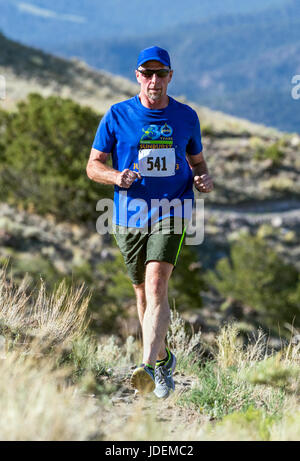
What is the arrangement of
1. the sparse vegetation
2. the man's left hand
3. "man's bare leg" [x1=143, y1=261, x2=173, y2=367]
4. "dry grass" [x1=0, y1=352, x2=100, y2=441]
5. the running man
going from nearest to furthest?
"dry grass" [x1=0, y1=352, x2=100, y2=441]
the sparse vegetation
"man's bare leg" [x1=143, y1=261, x2=173, y2=367]
the running man
the man's left hand

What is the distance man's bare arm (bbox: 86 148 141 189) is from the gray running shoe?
1190 millimetres

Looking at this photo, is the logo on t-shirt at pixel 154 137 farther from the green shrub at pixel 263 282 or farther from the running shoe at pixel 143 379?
the green shrub at pixel 263 282

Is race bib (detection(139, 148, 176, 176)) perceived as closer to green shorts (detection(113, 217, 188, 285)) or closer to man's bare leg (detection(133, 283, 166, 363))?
green shorts (detection(113, 217, 188, 285))

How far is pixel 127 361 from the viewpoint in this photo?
5.08 metres

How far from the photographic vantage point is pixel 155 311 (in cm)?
353

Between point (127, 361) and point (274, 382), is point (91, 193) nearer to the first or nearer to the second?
point (127, 361)

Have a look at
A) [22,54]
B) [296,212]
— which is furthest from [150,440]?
[22,54]

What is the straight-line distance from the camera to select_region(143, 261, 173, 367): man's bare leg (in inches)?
137

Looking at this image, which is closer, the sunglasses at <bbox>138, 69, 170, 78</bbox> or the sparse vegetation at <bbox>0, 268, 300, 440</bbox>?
the sparse vegetation at <bbox>0, 268, 300, 440</bbox>

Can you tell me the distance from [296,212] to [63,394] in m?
27.9

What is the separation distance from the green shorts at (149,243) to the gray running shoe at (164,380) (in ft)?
1.86

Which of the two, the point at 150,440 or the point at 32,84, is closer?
the point at 150,440

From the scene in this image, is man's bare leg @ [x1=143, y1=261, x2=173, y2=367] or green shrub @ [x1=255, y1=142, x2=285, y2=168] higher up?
green shrub @ [x1=255, y1=142, x2=285, y2=168]

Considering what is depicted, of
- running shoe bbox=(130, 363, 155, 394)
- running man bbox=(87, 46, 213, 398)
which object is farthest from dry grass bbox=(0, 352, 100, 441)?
running man bbox=(87, 46, 213, 398)
